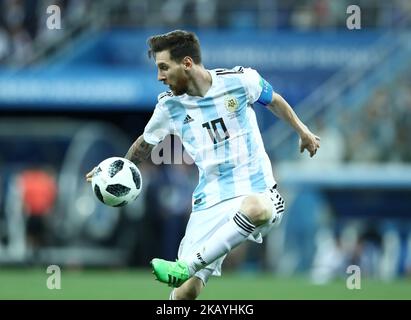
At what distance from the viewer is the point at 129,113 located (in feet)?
78.9

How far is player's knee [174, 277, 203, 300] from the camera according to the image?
948cm

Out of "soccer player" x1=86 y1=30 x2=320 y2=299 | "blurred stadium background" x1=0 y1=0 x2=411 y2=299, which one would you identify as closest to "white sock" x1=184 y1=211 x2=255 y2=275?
"soccer player" x1=86 y1=30 x2=320 y2=299

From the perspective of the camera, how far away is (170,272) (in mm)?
8812

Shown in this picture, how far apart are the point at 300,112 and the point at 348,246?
9.45 feet

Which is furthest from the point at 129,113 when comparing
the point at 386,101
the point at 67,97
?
the point at 386,101

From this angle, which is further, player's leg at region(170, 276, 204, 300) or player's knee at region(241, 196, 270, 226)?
player's leg at region(170, 276, 204, 300)

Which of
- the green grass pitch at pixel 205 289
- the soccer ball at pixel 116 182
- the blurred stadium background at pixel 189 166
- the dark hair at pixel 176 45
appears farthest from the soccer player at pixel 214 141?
the blurred stadium background at pixel 189 166

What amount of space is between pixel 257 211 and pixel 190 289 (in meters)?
1.00

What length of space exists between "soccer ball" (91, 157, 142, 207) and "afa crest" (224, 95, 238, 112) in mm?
894

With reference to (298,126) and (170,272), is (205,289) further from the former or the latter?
(170,272)

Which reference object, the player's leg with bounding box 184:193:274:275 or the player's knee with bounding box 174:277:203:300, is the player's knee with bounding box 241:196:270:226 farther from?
the player's knee with bounding box 174:277:203:300

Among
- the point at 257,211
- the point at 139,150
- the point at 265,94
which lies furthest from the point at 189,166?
the point at 257,211

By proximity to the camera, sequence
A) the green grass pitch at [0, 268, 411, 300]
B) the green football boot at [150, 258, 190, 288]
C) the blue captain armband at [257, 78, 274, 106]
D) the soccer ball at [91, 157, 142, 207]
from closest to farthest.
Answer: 1. the green football boot at [150, 258, 190, 288]
2. the soccer ball at [91, 157, 142, 207]
3. the blue captain armband at [257, 78, 274, 106]
4. the green grass pitch at [0, 268, 411, 300]
